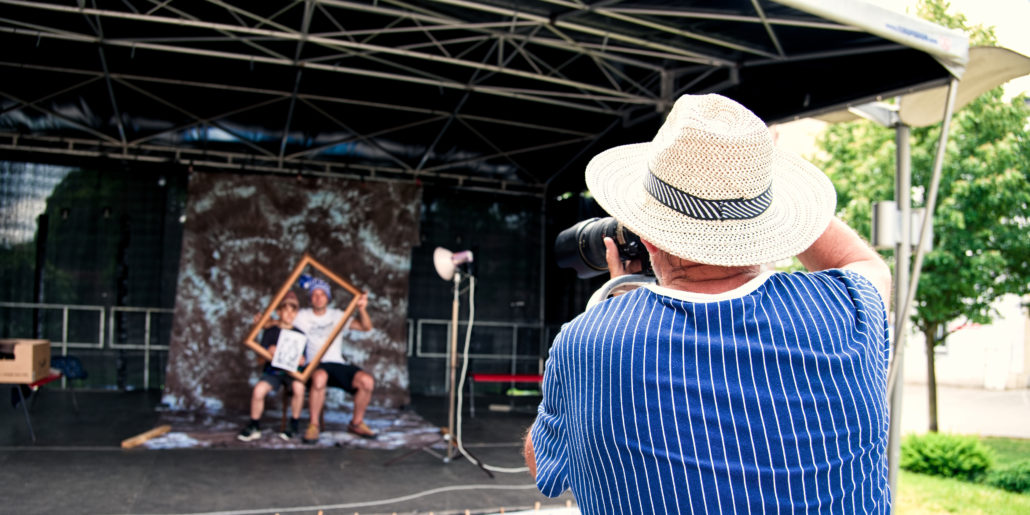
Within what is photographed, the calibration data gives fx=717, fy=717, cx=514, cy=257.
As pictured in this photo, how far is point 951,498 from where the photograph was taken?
16.2 feet

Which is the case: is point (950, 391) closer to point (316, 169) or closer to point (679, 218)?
point (316, 169)

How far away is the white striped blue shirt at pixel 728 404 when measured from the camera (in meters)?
0.85

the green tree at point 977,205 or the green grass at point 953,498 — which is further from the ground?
the green tree at point 977,205

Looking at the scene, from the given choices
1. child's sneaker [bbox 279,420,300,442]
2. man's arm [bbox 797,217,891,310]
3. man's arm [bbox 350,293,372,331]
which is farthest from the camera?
man's arm [bbox 350,293,372,331]

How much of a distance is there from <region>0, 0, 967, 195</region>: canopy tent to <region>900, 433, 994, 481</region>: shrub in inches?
134

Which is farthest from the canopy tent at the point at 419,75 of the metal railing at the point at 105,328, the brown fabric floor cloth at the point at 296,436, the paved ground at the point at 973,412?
the paved ground at the point at 973,412

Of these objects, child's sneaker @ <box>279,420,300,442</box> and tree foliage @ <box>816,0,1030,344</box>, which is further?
tree foliage @ <box>816,0,1030,344</box>

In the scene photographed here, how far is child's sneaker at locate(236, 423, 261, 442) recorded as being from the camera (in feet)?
17.5

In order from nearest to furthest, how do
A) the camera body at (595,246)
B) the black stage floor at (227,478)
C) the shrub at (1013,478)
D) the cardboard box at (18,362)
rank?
the camera body at (595,246)
the black stage floor at (227,478)
the cardboard box at (18,362)
the shrub at (1013,478)

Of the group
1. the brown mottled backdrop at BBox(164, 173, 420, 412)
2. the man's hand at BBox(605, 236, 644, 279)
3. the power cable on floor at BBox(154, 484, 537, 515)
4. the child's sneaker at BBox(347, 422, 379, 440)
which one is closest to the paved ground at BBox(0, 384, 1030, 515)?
the power cable on floor at BBox(154, 484, 537, 515)

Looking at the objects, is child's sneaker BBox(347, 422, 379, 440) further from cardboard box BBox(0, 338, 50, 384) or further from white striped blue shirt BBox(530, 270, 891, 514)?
white striped blue shirt BBox(530, 270, 891, 514)

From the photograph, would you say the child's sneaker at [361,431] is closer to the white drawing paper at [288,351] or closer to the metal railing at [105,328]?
the white drawing paper at [288,351]

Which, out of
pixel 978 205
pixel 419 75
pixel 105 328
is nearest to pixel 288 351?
pixel 419 75

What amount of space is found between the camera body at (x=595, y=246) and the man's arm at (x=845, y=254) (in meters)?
0.26
